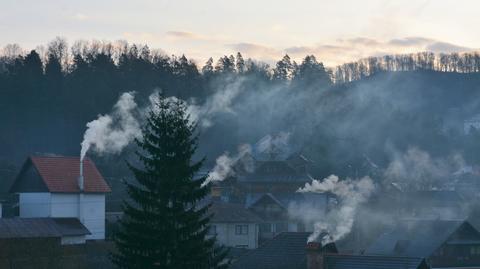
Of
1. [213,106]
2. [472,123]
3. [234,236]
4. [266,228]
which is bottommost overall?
[234,236]

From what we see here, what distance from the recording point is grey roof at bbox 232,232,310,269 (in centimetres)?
5734

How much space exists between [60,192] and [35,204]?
7.09 ft

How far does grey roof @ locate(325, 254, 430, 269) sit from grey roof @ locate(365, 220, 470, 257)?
15897 mm

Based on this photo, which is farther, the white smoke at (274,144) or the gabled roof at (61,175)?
the white smoke at (274,144)

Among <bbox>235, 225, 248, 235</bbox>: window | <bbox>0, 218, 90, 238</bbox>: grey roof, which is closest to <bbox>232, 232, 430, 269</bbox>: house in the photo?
<bbox>0, 218, 90, 238</bbox>: grey roof

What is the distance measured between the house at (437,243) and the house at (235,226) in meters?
11.9

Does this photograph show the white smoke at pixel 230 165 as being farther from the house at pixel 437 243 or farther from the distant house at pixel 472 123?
the distant house at pixel 472 123

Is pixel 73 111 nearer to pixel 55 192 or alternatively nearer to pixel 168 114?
pixel 55 192

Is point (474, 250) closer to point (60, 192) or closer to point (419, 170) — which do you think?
point (60, 192)

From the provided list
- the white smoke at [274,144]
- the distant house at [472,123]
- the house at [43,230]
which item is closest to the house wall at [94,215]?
the house at [43,230]

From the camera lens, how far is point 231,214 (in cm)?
8038

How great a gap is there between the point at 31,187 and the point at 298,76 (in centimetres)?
9581

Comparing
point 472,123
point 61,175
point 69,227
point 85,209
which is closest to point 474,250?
point 85,209

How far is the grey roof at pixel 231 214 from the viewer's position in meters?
79.3
